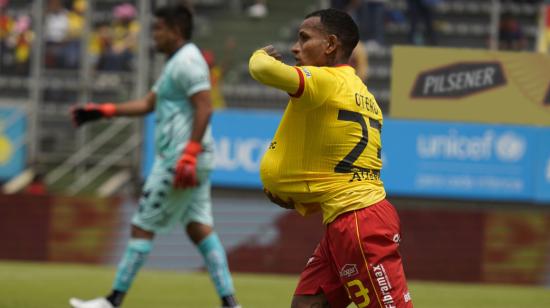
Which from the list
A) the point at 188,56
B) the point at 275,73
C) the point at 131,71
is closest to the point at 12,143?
the point at 131,71

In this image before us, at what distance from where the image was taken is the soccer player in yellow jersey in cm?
536

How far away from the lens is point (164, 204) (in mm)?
8125

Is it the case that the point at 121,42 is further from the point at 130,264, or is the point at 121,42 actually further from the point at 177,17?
the point at 130,264

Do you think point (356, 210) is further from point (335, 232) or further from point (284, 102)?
point (284, 102)

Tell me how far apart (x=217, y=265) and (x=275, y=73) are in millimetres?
3211

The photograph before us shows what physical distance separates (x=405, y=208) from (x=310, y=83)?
24.5ft

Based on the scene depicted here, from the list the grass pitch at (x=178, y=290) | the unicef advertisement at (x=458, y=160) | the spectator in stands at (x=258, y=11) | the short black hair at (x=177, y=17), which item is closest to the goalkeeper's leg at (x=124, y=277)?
the grass pitch at (x=178, y=290)

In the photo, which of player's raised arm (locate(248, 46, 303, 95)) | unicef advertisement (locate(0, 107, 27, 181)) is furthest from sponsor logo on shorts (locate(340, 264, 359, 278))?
unicef advertisement (locate(0, 107, 27, 181))

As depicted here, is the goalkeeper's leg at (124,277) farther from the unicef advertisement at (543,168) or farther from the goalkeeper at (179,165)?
the unicef advertisement at (543,168)

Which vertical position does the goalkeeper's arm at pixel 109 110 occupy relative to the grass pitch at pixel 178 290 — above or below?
above

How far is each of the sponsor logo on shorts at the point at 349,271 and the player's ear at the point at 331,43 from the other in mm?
1059

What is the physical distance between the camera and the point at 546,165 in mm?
12742

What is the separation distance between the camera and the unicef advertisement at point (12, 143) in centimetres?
1512

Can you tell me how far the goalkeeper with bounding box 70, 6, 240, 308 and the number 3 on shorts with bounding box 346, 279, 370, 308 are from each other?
8.84 ft
